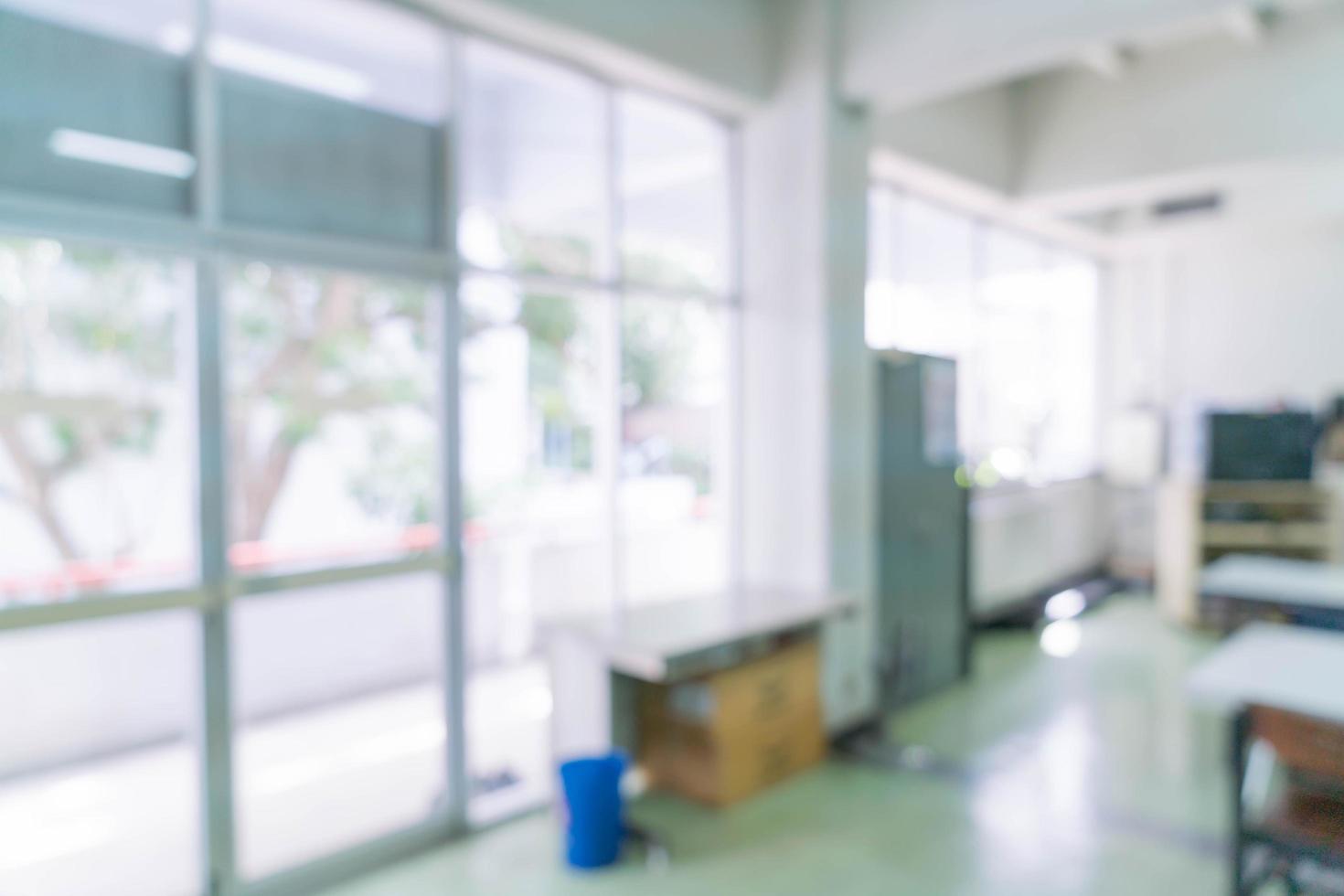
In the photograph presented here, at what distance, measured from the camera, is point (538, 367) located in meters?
3.67

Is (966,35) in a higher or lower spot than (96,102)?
higher

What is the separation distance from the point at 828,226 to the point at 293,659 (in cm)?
309

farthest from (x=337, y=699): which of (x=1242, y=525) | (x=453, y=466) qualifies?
(x=1242, y=525)

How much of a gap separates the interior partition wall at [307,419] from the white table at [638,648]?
362 millimetres

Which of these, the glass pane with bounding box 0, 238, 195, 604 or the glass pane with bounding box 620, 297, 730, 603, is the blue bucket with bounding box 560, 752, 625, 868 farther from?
the glass pane with bounding box 0, 238, 195, 604

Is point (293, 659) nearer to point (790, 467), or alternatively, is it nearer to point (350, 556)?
point (350, 556)

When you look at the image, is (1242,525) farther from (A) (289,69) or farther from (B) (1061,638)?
(A) (289,69)

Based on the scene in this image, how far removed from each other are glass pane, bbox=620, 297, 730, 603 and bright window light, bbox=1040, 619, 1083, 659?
2.87 m

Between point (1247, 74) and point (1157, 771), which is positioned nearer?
point (1157, 771)

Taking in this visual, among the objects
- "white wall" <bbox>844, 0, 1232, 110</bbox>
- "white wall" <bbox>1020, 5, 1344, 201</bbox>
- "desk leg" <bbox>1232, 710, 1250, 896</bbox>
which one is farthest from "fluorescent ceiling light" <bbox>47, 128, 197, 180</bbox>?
"white wall" <bbox>1020, 5, 1344, 201</bbox>

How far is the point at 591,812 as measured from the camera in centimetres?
306

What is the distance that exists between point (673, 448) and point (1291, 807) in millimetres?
2719

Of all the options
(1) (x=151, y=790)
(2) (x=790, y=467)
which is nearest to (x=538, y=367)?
(2) (x=790, y=467)

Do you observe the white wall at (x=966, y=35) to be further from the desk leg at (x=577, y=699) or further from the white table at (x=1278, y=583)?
the desk leg at (x=577, y=699)
